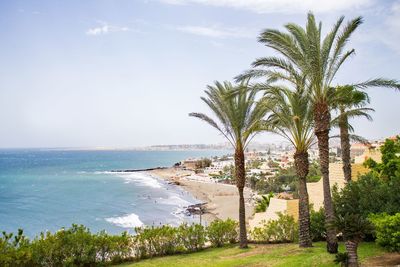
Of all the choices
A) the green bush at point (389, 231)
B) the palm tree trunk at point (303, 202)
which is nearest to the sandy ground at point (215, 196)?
the palm tree trunk at point (303, 202)

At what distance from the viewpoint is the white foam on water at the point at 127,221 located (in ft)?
138

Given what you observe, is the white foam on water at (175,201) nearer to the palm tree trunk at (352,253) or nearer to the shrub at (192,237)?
the shrub at (192,237)

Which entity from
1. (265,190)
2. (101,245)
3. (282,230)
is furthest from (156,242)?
(265,190)

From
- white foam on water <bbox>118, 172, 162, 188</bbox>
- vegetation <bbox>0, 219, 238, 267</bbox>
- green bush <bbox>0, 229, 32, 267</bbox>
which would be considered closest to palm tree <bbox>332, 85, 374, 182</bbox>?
vegetation <bbox>0, 219, 238, 267</bbox>

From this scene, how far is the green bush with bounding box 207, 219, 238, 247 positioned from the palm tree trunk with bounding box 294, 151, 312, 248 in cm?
385

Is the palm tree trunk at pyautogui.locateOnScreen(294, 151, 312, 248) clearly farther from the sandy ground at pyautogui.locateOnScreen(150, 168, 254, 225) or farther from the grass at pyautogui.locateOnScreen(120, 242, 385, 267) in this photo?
the sandy ground at pyautogui.locateOnScreen(150, 168, 254, 225)

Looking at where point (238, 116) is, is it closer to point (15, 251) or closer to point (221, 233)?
point (221, 233)

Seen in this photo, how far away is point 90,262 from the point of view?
12938 mm

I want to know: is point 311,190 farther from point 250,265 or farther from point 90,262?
point 90,262

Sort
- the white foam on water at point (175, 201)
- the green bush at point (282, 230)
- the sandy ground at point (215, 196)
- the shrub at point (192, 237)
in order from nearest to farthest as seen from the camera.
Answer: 1. the shrub at point (192, 237)
2. the green bush at point (282, 230)
3. the sandy ground at point (215, 196)
4. the white foam on water at point (175, 201)

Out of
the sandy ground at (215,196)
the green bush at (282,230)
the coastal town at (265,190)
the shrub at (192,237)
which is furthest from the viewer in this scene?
the sandy ground at (215,196)

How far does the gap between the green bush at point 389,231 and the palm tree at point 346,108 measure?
4.02m

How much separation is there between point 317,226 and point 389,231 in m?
4.73

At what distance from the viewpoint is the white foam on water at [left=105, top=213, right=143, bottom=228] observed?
1651 inches
